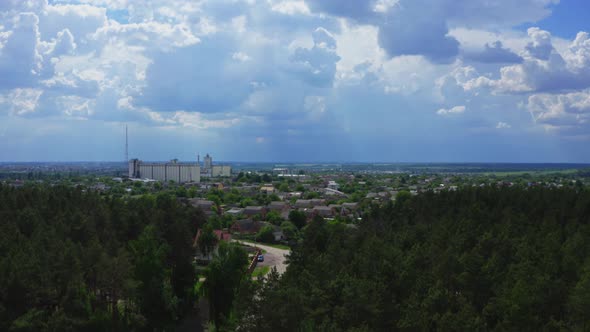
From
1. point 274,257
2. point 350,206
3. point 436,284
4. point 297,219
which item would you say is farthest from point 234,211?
point 436,284

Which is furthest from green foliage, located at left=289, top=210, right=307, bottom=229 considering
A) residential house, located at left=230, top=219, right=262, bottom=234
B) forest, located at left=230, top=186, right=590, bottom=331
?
forest, located at left=230, top=186, right=590, bottom=331

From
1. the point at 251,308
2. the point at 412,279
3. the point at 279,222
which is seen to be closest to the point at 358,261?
the point at 412,279

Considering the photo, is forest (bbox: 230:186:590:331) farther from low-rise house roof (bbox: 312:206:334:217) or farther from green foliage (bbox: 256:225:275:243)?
low-rise house roof (bbox: 312:206:334:217)

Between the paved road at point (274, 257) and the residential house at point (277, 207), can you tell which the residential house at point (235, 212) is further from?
the paved road at point (274, 257)

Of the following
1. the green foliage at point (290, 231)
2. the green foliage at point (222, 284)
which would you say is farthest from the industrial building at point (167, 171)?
the green foliage at point (222, 284)

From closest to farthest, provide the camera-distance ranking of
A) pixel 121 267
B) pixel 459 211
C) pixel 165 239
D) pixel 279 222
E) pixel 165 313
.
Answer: pixel 121 267, pixel 165 313, pixel 165 239, pixel 459 211, pixel 279 222

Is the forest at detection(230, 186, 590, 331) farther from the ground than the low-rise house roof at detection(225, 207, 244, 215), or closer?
farther from the ground

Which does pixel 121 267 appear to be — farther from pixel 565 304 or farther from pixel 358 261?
pixel 565 304
